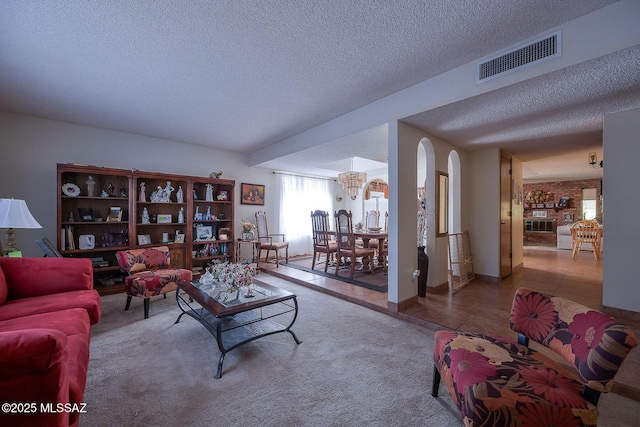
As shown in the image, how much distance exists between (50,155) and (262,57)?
3.72m

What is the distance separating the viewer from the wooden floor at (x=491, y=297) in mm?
2380

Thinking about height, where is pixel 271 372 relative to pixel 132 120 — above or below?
below

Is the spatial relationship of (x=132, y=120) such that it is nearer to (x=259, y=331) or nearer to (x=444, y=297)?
(x=259, y=331)

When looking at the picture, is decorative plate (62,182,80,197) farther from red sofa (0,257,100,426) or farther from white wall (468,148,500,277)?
white wall (468,148,500,277)

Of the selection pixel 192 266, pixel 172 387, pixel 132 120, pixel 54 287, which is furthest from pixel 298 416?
pixel 132 120

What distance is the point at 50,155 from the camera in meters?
3.68

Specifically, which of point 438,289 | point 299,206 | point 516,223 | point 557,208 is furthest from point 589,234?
point 299,206

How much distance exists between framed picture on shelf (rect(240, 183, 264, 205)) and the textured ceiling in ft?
7.18

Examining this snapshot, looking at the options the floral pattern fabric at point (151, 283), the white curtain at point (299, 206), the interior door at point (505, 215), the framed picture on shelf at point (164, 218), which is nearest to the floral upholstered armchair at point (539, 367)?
the floral pattern fabric at point (151, 283)

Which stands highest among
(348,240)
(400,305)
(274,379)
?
(348,240)

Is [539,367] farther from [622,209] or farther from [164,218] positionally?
[164,218]

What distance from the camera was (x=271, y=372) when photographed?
186cm

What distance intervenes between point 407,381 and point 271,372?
96cm

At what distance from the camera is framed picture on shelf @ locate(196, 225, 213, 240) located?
15.5ft
